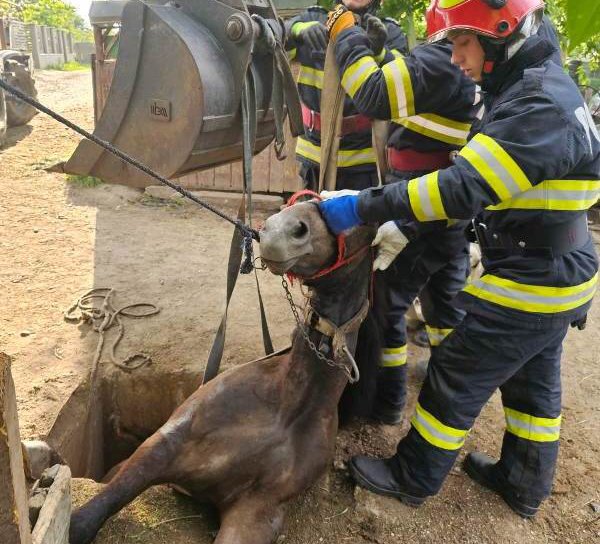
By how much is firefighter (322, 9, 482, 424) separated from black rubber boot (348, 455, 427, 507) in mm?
460

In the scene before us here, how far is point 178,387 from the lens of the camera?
3449 millimetres

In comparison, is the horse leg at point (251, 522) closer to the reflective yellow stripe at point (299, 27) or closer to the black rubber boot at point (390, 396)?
the black rubber boot at point (390, 396)

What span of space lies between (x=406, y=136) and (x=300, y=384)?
144 centimetres

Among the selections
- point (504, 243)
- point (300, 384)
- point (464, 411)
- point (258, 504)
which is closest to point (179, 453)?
point (258, 504)

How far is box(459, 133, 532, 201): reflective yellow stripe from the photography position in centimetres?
189

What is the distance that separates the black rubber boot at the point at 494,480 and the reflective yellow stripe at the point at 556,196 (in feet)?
4.39

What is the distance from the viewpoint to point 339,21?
9.20ft

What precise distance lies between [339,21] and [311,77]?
2.23 ft

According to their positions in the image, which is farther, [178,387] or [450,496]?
[178,387]

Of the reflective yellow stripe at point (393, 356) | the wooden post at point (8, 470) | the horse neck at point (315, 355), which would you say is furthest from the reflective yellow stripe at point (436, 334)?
the wooden post at point (8, 470)

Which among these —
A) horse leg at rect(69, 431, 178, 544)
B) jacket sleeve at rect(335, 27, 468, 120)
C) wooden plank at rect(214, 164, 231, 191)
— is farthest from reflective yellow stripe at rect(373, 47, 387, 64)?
wooden plank at rect(214, 164, 231, 191)

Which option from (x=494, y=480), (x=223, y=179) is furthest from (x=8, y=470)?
(x=223, y=179)

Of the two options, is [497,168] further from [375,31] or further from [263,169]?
[263,169]

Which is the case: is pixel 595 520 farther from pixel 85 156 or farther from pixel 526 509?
pixel 85 156
